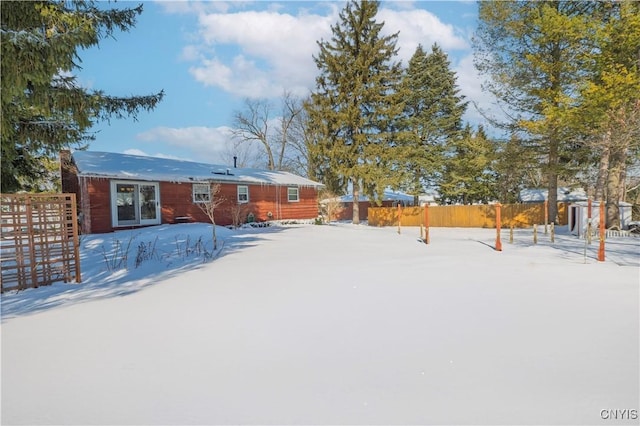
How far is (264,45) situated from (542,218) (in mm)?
16417

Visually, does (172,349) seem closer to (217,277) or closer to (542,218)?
(217,277)

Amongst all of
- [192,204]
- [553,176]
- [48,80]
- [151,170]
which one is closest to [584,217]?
[553,176]

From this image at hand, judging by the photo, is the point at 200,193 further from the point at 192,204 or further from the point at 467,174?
the point at 467,174

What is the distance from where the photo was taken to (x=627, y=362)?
8.99 feet

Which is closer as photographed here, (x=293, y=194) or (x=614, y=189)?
(x=614, y=189)

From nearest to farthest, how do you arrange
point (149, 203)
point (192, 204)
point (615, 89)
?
point (615, 89) → point (149, 203) → point (192, 204)

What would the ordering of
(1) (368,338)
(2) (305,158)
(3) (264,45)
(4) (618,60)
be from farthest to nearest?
(2) (305,158) → (3) (264,45) → (4) (618,60) → (1) (368,338)

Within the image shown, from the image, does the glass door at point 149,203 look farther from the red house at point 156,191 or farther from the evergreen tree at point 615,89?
the evergreen tree at point 615,89

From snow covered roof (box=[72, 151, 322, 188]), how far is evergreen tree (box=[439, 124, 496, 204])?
40.1 ft

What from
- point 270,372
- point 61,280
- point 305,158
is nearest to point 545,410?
point 270,372

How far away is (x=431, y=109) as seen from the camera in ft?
80.8

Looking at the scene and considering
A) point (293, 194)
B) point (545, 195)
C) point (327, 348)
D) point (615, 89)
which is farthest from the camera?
point (545, 195)

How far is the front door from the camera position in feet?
45.6

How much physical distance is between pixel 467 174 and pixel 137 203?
21.3m
